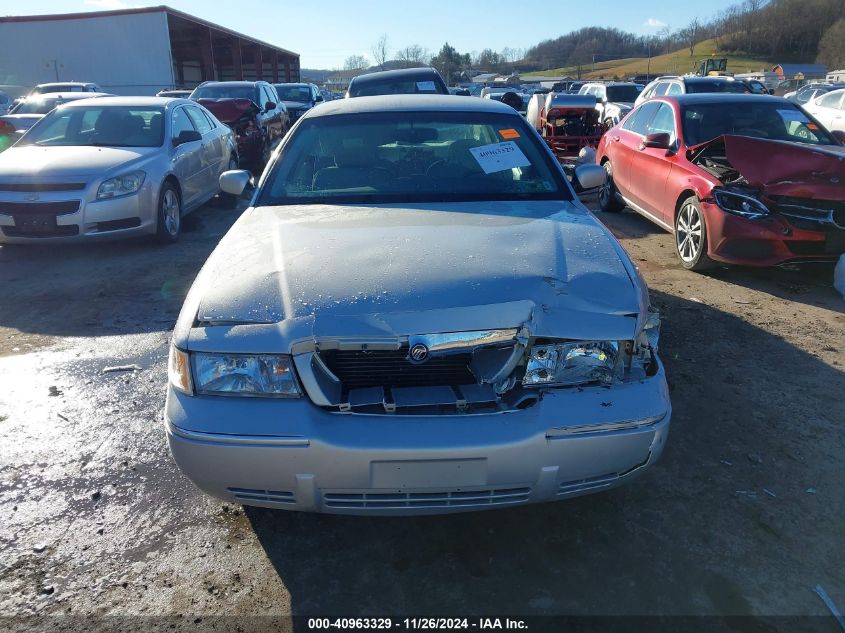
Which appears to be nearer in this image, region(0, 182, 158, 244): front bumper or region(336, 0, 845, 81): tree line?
region(0, 182, 158, 244): front bumper

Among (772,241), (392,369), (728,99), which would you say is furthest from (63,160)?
(728,99)

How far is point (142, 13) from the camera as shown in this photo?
91.6ft

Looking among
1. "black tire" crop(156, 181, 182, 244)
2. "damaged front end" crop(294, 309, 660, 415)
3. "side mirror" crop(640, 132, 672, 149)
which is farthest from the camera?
"black tire" crop(156, 181, 182, 244)

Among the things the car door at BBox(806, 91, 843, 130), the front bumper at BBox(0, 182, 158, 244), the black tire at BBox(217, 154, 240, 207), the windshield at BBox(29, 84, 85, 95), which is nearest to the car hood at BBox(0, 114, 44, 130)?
the black tire at BBox(217, 154, 240, 207)

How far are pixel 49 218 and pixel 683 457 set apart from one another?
A: 5.95 metres

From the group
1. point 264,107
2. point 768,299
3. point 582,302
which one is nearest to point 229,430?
point 582,302

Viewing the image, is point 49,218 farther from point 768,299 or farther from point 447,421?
point 768,299

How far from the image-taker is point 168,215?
697cm

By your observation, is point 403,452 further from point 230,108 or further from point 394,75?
point 230,108

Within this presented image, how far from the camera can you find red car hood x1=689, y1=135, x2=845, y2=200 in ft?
16.6

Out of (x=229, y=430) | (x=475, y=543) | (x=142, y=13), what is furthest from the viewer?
(x=142, y=13)

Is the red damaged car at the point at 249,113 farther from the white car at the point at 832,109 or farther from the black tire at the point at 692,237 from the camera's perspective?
the white car at the point at 832,109

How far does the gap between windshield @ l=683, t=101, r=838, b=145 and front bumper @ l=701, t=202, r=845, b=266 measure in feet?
4.73

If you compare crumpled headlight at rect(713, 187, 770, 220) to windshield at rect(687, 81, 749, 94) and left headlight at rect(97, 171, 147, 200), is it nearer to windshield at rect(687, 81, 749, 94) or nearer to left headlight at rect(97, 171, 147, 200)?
left headlight at rect(97, 171, 147, 200)
